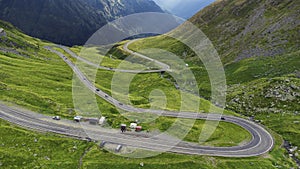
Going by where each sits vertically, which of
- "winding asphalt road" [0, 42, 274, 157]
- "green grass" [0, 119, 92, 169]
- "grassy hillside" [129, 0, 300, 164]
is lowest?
"green grass" [0, 119, 92, 169]

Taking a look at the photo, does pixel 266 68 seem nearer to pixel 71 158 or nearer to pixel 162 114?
pixel 162 114

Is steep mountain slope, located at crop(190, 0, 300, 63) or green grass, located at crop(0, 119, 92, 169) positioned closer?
green grass, located at crop(0, 119, 92, 169)

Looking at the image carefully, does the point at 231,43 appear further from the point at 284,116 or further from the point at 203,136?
the point at 203,136

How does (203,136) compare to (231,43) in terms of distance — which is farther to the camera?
(231,43)

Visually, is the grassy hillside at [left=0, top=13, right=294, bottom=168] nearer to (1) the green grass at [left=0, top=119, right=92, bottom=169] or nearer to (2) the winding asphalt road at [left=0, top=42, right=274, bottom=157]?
(1) the green grass at [left=0, top=119, right=92, bottom=169]

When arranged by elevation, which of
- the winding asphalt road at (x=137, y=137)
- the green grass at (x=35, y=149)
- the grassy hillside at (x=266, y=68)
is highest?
the grassy hillside at (x=266, y=68)

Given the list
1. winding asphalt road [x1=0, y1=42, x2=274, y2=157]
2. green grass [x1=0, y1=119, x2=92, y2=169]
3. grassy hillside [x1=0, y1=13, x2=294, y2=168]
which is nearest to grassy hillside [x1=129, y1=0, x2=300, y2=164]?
winding asphalt road [x1=0, y1=42, x2=274, y2=157]

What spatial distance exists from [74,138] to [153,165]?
2521 centimetres

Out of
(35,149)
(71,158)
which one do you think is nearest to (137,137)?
(71,158)

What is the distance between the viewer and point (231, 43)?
18900cm

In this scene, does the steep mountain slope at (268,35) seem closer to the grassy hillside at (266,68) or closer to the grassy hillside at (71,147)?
the grassy hillside at (266,68)

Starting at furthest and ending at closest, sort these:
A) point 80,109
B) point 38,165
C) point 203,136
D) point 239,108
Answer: point 239,108 → point 80,109 → point 203,136 → point 38,165

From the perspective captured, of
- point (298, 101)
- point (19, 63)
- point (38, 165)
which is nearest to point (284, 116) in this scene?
point (298, 101)

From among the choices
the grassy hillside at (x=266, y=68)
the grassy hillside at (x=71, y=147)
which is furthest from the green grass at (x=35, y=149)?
the grassy hillside at (x=266, y=68)
